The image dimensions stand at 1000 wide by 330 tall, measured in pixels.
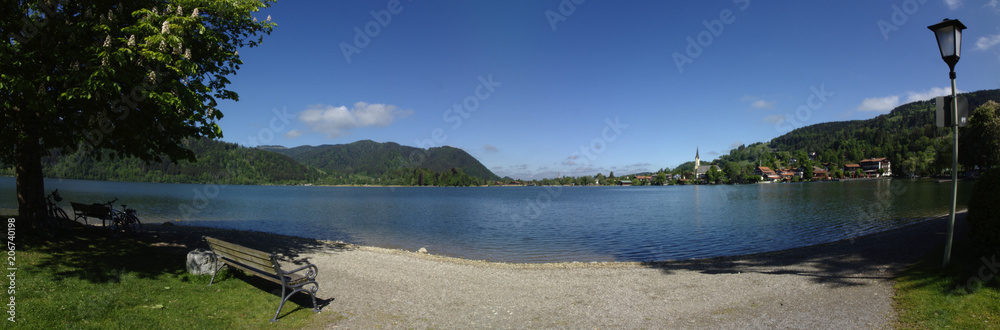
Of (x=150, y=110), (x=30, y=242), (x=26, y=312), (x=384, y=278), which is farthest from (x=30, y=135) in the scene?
(x=384, y=278)

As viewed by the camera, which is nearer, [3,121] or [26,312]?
[26,312]

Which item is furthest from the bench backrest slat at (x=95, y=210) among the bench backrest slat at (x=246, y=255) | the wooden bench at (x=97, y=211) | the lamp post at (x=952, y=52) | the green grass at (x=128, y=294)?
the lamp post at (x=952, y=52)

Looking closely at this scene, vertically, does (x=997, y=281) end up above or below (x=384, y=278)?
above

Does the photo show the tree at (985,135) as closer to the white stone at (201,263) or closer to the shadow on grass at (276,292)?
the shadow on grass at (276,292)

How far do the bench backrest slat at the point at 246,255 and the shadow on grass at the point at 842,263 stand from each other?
11.0m

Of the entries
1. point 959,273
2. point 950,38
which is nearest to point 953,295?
point 959,273

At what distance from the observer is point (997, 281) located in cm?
719

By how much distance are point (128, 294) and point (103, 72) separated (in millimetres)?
4091

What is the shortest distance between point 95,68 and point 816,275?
17299mm

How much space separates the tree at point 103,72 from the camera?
813 cm

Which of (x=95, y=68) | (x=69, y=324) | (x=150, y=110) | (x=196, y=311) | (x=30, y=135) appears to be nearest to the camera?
(x=69, y=324)

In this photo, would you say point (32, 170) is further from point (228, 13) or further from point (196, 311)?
point (196, 311)

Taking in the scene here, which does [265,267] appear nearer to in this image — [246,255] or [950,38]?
[246,255]

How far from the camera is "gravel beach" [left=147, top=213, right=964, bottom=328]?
7.71 meters
